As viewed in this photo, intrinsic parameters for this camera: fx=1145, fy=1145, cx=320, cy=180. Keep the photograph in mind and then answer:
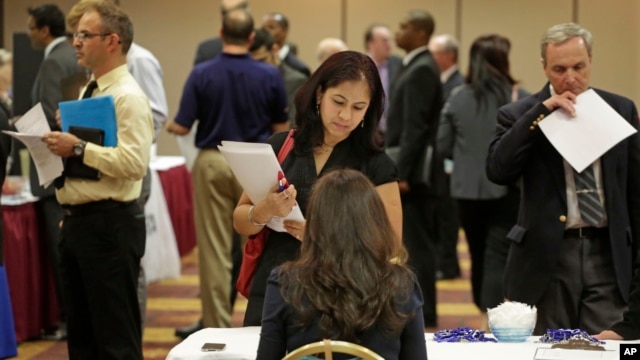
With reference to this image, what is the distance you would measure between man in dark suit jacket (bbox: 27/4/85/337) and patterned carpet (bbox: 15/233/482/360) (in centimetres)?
43

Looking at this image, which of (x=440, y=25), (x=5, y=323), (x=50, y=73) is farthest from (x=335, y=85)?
(x=440, y=25)

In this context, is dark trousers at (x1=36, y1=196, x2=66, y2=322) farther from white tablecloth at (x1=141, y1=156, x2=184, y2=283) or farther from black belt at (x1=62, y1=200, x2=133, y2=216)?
black belt at (x1=62, y1=200, x2=133, y2=216)

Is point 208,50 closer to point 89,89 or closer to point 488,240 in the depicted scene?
point 488,240

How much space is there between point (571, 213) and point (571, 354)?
0.98 meters

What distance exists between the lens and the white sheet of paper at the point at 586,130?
391 cm

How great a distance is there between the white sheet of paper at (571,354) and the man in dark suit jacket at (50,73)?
3464 millimetres

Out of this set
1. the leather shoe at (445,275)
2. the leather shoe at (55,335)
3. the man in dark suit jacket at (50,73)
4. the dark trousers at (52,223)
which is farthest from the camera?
the leather shoe at (445,275)

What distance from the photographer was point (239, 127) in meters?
6.27

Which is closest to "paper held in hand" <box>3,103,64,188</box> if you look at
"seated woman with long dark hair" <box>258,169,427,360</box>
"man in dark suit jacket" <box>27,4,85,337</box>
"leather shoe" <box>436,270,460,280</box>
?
"man in dark suit jacket" <box>27,4,85,337</box>

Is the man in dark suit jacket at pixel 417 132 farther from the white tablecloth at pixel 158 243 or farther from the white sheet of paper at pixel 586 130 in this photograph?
the white sheet of paper at pixel 586 130

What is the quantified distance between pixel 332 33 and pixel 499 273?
24.2 ft

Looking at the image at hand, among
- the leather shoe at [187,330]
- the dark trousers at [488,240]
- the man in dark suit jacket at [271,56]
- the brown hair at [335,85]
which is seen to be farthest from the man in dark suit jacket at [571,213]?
the man in dark suit jacket at [271,56]

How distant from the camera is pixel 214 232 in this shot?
6418 millimetres

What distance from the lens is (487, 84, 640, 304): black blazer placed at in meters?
3.96
